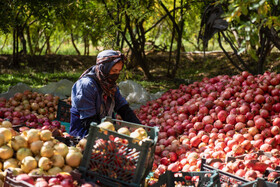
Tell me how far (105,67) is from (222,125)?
176 centimetres

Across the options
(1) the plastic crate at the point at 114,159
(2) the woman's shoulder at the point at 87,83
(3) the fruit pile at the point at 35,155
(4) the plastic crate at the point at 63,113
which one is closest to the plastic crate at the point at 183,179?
(1) the plastic crate at the point at 114,159

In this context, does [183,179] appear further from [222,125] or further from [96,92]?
[222,125]

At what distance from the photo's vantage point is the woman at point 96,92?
3.12m

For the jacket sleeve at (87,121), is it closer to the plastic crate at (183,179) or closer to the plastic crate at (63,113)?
the plastic crate at (183,179)

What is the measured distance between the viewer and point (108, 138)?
2043 millimetres

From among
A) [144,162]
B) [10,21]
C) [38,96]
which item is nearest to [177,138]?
[144,162]

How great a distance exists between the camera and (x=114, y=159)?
6.70 feet

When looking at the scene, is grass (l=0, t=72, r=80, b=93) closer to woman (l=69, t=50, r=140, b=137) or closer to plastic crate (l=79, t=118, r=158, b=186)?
woman (l=69, t=50, r=140, b=137)

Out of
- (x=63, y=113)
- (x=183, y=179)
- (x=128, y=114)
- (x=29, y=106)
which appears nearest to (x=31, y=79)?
(x=29, y=106)

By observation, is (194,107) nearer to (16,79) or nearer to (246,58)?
(16,79)

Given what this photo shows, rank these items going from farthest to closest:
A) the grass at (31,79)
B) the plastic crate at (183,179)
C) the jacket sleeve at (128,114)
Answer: the grass at (31,79) → the jacket sleeve at (128,114) → the plastic crate at (183,179)

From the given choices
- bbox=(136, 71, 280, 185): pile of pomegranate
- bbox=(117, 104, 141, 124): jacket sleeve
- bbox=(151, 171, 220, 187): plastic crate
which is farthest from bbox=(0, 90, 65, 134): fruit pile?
bbox=(151, 171, 220, 187): plastic crate

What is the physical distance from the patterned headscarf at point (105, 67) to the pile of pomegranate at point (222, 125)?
991 millimetres

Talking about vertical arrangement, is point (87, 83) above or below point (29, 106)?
above
